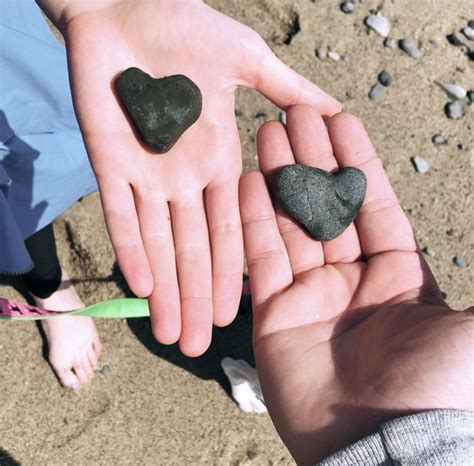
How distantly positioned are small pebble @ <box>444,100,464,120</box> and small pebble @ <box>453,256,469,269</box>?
0.73 m

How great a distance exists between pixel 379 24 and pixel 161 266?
6.62 ft

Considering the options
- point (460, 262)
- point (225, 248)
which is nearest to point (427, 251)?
point (460, 262)

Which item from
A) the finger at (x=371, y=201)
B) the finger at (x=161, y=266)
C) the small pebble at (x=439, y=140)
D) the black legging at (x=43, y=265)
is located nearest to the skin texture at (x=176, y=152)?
the finger at (x=161, y=266)

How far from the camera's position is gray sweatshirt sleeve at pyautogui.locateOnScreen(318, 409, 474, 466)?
1.40 meters

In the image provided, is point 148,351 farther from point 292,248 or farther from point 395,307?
point 395,307

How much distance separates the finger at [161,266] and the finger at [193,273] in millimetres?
21

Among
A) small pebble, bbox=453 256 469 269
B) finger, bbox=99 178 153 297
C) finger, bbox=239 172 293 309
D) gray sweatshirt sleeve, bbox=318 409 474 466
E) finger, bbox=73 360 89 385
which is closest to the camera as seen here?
gray sweatshirt sleeve, bbox=318 409 474 466

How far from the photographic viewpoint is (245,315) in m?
2.76

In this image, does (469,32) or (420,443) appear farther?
(469,32)

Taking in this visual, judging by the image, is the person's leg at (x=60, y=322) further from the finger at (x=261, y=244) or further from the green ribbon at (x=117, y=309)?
the finger at (x=261, y=244)

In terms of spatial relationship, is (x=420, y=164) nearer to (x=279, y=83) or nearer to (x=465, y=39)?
(x=465, y=39)

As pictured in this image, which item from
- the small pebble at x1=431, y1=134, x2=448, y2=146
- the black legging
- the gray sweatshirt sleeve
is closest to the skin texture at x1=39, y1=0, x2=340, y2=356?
the gray sweatshirt sleeve

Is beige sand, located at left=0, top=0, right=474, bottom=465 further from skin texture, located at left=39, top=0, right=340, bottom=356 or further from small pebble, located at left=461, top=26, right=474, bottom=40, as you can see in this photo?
skin texture, located at left=39, top=0, right=340, bottom=356

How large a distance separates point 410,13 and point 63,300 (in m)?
2.27
